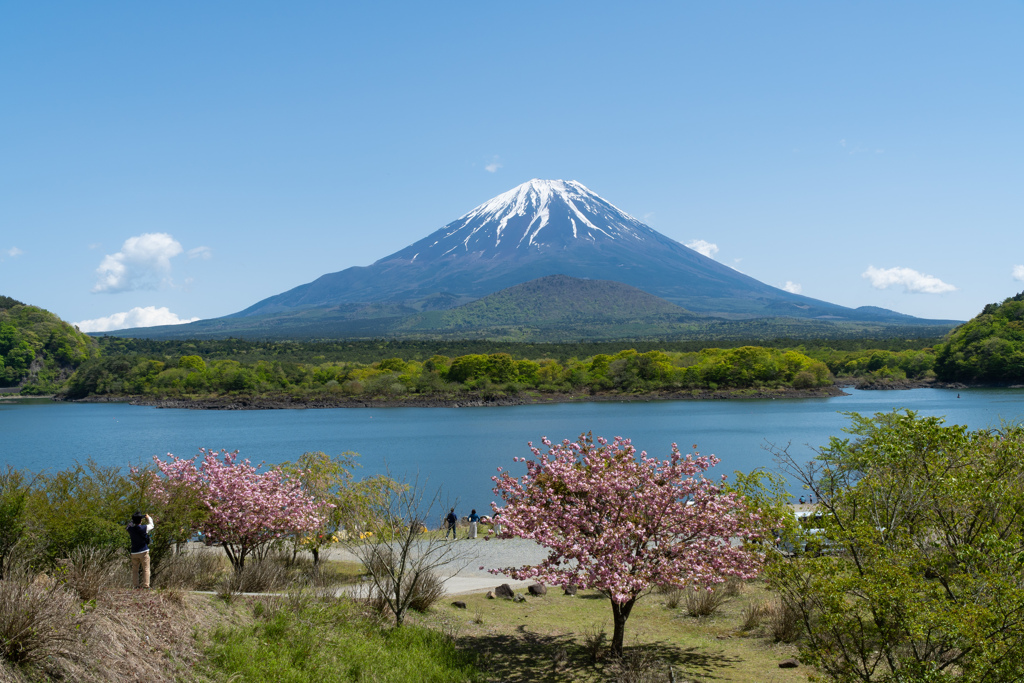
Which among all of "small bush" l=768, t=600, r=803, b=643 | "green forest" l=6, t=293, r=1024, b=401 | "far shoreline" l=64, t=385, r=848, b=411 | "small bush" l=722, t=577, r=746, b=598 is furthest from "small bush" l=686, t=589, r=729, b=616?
"green forest" l=6, t=293, r=1024, b=401

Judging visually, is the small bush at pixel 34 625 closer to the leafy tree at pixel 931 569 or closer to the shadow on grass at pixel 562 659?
the shadow on grass at pixel 562 659

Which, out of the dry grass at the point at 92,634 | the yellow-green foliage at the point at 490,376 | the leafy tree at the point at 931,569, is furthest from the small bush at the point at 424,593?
the yellow-green foliage at the point at 490,376

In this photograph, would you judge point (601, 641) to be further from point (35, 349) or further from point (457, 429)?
point (35, 349)

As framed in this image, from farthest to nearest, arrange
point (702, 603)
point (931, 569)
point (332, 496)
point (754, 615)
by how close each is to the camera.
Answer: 1. point (332, 496)
2. point (702, 603)
3. point (754, 615)
4. point (931, 569)

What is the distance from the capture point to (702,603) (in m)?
12.6

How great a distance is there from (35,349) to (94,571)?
124 m

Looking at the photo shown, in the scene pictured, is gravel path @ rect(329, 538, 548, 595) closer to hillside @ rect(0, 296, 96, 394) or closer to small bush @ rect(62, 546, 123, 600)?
small bush @ rect(62, 546, 123, 600)

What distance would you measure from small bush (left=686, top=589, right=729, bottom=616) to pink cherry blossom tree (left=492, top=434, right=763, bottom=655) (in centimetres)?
282

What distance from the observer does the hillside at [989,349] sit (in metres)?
80.9

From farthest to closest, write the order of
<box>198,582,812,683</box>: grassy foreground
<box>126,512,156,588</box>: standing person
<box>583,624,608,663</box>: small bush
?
1. <box>583,624,608,663</box>: small bush
2. <box>126,512,156,588</box>: standing person
3. <box>198,582,812,683</box>: grassy foreground

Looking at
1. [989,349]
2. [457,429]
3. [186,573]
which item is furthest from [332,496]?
[989,349]

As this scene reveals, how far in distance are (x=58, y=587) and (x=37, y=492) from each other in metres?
3.21

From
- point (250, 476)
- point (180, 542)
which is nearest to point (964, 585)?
point (180, 542)

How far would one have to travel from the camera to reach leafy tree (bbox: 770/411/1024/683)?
6207 millimetres
